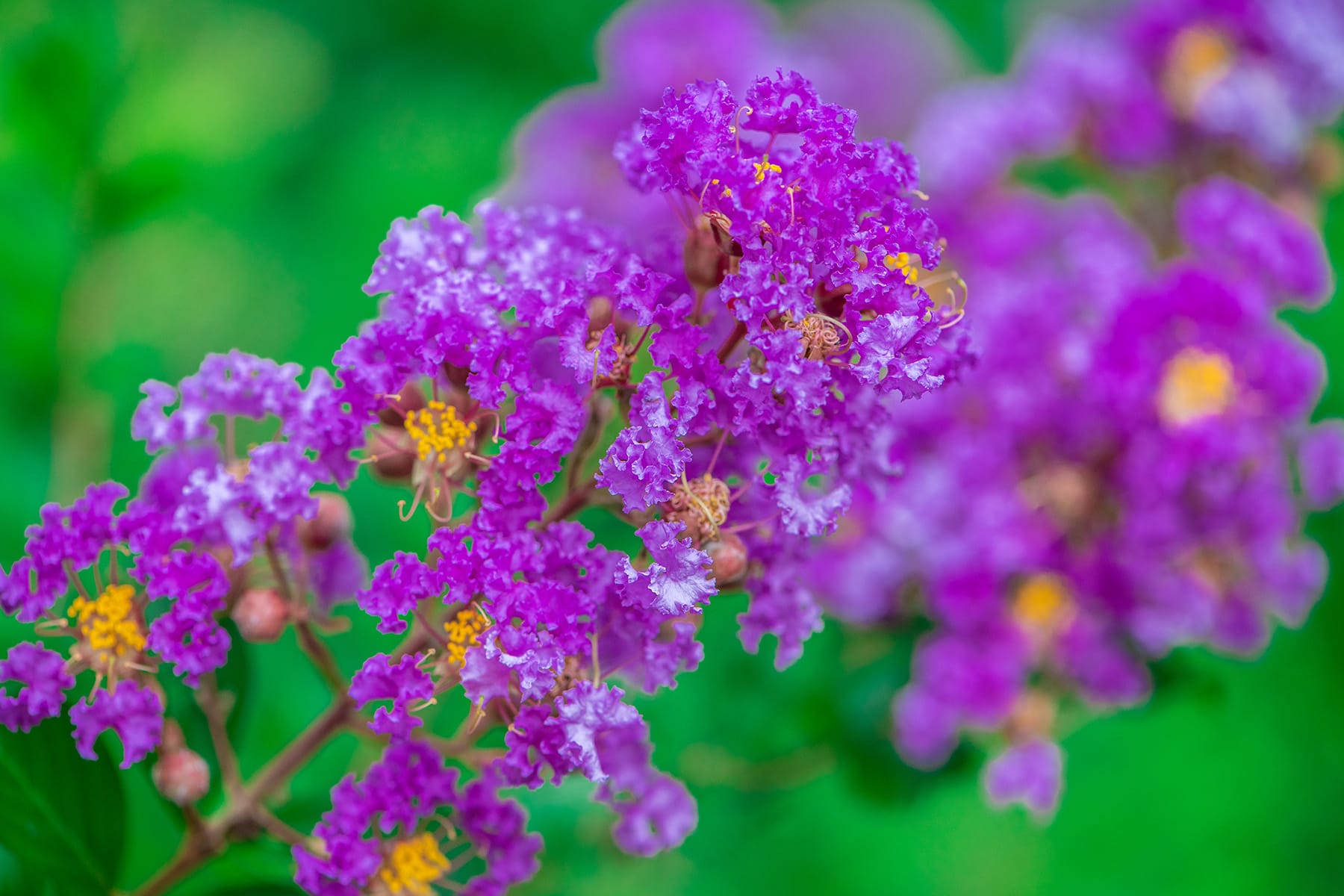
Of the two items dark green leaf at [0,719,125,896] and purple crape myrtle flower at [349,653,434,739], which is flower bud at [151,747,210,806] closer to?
dark green leaf at [0,719,125,896]

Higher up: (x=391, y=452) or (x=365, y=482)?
(x=365, y=482)

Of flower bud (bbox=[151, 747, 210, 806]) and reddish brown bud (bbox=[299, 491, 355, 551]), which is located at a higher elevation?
reddish brown bud (bbox=[299, 491, 355, 551])

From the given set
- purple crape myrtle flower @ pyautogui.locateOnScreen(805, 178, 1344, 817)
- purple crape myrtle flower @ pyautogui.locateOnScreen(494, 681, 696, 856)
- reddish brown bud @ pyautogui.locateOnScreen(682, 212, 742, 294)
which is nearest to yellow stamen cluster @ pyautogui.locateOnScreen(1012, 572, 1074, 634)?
purple crape myrtle flower @ pyautogui.locateOnScreen(805, 178, 1344, 817)

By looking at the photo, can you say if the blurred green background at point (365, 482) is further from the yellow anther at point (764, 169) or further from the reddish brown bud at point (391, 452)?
the yellow anther at point (764, 169)

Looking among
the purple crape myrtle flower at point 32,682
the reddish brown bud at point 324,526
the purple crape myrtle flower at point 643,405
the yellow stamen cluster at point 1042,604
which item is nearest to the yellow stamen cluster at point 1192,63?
the yellow stamen cluster at point 1042,604

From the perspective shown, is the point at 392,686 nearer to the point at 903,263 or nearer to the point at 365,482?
the point at 903,263

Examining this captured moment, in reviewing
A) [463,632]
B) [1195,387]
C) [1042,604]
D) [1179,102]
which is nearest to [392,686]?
[463,632]
